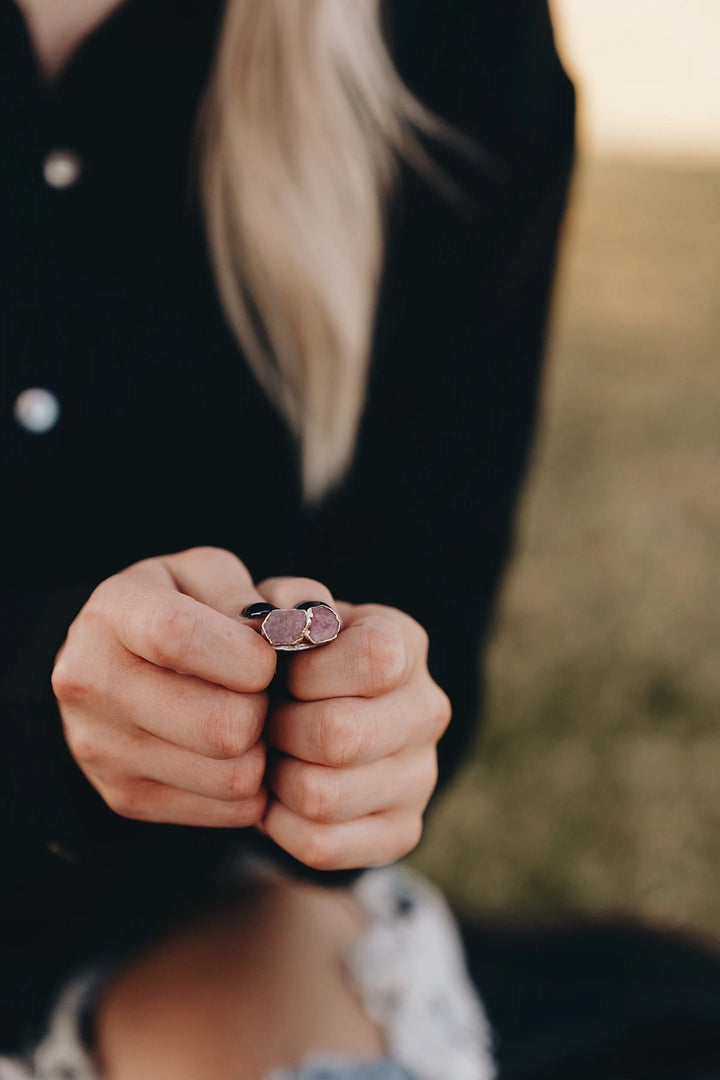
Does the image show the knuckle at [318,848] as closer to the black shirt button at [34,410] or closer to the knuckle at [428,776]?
the knuckle at [428,776]

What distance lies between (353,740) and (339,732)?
0.04ft

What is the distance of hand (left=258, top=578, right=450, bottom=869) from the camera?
612 millimetres

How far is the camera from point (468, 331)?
1.12 meters

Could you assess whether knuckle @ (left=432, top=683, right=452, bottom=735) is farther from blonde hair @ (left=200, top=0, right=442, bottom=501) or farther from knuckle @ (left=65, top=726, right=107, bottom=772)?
blonde hair @ (left=200, top=0, right=442, bottom=501)

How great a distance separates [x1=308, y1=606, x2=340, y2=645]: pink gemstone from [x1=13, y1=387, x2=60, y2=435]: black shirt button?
0.42m

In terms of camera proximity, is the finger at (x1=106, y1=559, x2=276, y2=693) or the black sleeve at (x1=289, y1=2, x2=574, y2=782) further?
the black sleeve at (x1=289, y1=2, x2=574, y2=782)

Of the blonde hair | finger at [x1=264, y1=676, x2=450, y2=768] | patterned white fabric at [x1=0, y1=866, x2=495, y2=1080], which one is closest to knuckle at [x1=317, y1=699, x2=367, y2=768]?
finger at [x1=264, y1=676, x2=450, y2=768]

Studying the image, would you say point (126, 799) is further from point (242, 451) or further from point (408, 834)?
point (242, 451)

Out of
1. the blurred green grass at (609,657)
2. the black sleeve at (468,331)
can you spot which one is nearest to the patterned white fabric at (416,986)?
the black sleeve at (468,331)

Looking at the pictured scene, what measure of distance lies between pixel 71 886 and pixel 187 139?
759 millimetres

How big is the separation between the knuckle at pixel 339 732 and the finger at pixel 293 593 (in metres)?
0.07

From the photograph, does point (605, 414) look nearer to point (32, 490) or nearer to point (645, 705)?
point (645, 705)

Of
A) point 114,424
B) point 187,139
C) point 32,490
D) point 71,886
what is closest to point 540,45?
point 187,139

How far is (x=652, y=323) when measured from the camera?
3738mm
